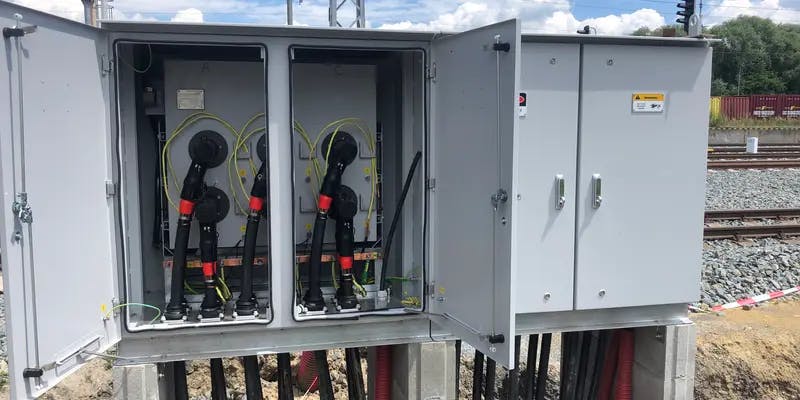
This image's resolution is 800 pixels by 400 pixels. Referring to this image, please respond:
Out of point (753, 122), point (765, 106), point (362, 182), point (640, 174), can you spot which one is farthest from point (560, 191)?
point (765, 106)

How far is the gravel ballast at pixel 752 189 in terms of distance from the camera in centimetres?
1212

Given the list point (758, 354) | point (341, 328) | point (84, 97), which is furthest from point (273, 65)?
point (758, 354)

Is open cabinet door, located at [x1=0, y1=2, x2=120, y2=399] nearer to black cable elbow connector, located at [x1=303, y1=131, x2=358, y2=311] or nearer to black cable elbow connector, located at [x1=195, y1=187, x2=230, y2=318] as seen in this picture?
black cable elbow connector, located at [x1=195, y1=187, x2=230, y2=318]

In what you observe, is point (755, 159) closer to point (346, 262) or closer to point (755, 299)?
point (755, 299)

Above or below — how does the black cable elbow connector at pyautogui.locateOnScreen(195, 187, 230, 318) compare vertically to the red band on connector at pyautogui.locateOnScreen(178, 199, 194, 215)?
below

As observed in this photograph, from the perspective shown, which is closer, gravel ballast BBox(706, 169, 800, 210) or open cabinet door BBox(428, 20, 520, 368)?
open cabinet door BBox(428, 20, 520, 368)

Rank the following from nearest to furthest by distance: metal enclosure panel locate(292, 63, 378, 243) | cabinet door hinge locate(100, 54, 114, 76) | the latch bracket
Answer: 1. the latch bracket
2. cabinet door hinge locate(100, 54, 114, 76)
3. metal enclosure panel locate(292, 63, 378, 243)

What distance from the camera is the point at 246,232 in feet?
12.7

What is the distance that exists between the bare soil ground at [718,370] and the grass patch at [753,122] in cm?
2452

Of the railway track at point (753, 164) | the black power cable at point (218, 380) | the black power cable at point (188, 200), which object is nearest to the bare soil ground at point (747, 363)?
the black power cable at point (218, 380)

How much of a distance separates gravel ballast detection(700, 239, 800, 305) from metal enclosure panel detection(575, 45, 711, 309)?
3.69m

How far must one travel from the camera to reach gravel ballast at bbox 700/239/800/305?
743 centimetres

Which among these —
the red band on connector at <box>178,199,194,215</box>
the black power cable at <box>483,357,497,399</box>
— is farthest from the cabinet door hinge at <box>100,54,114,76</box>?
the black power cable at <box>483,357,497,399</box>

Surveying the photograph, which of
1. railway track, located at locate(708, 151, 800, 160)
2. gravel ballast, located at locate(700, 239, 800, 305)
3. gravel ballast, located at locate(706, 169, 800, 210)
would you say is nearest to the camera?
gravel ballast, located at locate(700, 239, 800, 305)
